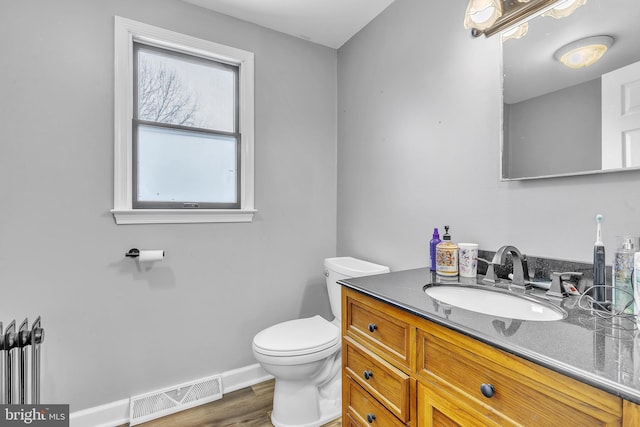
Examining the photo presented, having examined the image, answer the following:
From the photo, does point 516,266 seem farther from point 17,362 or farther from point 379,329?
point 17,362

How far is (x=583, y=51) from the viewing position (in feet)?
3.42

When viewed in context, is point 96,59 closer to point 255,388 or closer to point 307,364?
point 307,364

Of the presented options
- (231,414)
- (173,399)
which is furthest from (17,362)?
(231,414)

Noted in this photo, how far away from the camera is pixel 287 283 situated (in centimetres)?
222

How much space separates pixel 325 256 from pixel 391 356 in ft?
4.71

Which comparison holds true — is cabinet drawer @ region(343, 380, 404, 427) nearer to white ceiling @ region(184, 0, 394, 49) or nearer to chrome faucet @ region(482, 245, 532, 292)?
chrome faucet @ region(482, 245, 532, 292)

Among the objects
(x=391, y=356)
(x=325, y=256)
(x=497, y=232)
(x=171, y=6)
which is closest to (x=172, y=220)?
(x=325, y=256)

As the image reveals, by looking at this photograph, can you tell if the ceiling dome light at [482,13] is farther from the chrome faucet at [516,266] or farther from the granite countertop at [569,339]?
the granite countertop at [569,339]

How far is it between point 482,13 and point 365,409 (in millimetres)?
1641

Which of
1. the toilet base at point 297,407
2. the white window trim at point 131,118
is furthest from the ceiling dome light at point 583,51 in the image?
the toilet base at point 297,407

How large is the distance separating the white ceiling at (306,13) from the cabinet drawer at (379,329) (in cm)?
176

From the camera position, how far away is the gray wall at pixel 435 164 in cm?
108

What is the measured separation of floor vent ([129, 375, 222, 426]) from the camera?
1690 mm

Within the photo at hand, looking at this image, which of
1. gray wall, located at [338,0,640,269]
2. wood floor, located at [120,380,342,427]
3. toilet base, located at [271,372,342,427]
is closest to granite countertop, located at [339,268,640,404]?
gray wall, located at [338,0,640,269]
